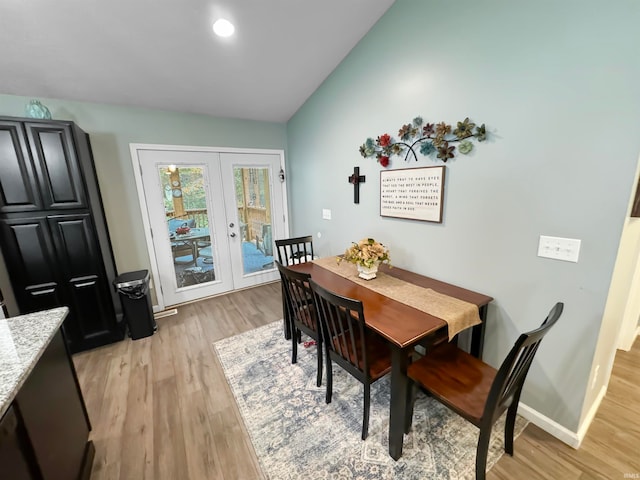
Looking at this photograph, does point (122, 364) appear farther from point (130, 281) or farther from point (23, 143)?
point (23, 143)

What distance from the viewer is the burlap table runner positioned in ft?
5.00

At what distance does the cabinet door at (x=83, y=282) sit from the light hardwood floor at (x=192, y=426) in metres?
0.18

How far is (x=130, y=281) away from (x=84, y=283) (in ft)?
1.14

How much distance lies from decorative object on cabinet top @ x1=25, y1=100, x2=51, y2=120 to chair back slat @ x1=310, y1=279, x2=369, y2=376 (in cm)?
284

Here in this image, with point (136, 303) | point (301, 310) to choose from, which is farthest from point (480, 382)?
point (136, 303)

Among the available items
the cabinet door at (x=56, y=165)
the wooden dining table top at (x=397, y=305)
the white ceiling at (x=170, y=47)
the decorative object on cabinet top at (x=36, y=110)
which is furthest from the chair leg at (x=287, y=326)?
the decorative object on cabinet top at (x=36, y=110)

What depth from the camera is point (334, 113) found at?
113 inches

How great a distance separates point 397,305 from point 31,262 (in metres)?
3.03

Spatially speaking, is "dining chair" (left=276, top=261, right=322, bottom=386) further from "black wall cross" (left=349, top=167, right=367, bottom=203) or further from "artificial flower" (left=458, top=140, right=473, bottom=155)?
"artificial flower" (left=458, top=140, right=473, bottom=155)

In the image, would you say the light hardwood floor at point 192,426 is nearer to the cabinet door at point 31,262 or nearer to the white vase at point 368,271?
the cabinet door at point 31,262

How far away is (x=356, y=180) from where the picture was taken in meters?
2.69

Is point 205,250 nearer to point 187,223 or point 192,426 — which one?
point 187,223

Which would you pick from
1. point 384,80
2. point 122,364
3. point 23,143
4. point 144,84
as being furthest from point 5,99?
point 384,80

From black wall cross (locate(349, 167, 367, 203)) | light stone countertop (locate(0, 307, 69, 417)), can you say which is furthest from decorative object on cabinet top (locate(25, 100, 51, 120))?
black wall cross (locate(349, 167, 367, 203))
